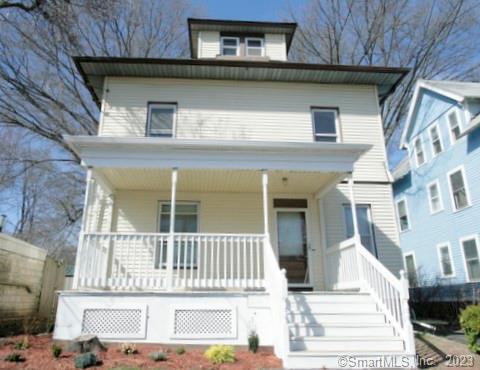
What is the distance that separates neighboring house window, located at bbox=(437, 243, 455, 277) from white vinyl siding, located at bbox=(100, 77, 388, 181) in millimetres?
7646

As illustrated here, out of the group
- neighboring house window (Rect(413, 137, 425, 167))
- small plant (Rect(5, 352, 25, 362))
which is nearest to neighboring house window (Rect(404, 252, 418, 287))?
neighboring house window (Rect(413, 137, 425, 167))

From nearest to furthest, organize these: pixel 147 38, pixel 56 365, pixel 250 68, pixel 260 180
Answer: pixel 56 365, pixel 260 180, pixel 250 68, pixel 147 38

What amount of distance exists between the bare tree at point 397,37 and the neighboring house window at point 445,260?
Answer: 6.17 m

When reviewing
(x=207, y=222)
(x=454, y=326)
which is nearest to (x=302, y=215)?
(x=207, y=222)

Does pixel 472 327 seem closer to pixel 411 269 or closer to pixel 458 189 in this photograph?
pixel 458 189

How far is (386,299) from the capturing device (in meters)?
6.60

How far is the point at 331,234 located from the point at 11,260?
7.85 meters

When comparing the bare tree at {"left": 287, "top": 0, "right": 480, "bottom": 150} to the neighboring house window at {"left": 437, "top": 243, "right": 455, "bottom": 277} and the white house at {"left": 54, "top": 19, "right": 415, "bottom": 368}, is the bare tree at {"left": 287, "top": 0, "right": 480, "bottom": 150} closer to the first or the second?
the neighboring house window at {"left": 437, "top": 243, "right": 455, "bottom": 277}

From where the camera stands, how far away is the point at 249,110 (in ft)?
35.0

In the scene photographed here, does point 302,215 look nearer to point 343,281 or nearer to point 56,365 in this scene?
point 343,281

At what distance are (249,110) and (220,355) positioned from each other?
23.1 ft

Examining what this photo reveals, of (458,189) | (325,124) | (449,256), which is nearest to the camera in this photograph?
(325,124)

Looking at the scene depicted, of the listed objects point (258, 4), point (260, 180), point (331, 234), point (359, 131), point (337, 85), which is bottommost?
point (331, 234)

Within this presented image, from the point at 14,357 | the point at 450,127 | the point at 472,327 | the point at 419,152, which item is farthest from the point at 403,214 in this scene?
the point at 14,357
